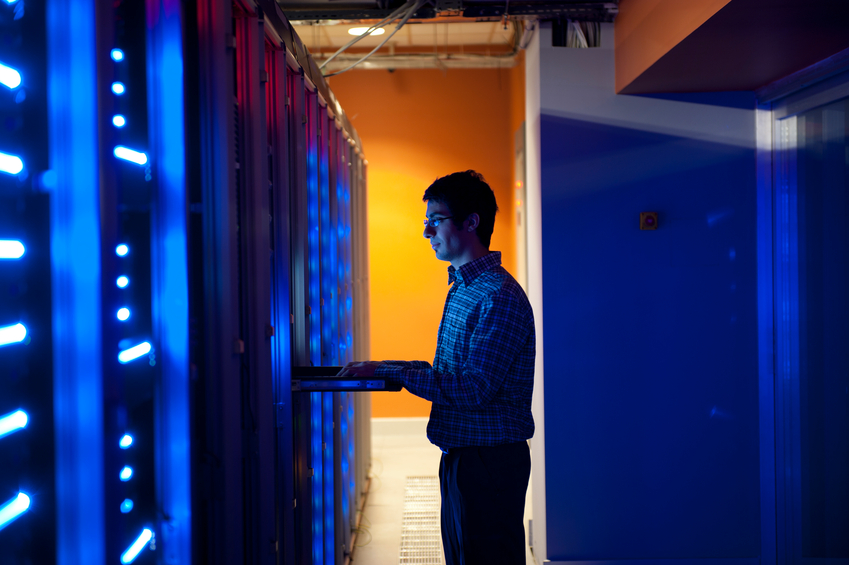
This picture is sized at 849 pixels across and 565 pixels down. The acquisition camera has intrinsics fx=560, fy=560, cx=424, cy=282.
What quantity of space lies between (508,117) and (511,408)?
3890 mm

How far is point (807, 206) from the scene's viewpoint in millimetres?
2455

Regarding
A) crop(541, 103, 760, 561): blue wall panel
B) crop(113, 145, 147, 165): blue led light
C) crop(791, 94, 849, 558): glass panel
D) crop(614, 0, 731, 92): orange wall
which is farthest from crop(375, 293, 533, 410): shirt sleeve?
crop(791, 94, 849, 558): glass panel

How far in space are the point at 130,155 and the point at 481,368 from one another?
869 mm

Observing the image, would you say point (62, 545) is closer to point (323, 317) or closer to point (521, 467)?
point (521, 467)

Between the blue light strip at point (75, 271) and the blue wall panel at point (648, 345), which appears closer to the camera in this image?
the blue light strip at point (75, 271)

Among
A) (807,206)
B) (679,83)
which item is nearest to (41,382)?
(679,83)

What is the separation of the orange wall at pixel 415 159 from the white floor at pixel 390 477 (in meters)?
0.29

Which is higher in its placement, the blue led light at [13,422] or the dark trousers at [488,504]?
the blue led light at [13,422]

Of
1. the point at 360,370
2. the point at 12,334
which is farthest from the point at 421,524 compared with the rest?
the point at 12,334

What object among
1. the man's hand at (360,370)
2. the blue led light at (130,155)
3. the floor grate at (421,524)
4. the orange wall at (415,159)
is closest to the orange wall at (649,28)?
the man's hand at (360,370)

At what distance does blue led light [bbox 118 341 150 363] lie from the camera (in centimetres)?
98

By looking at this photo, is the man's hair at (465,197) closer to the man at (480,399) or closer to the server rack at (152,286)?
the man at (480,399)

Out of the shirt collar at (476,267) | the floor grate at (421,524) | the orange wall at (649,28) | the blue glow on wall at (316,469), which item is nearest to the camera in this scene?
the shirt collar at (476,267)

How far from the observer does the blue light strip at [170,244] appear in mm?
1054
